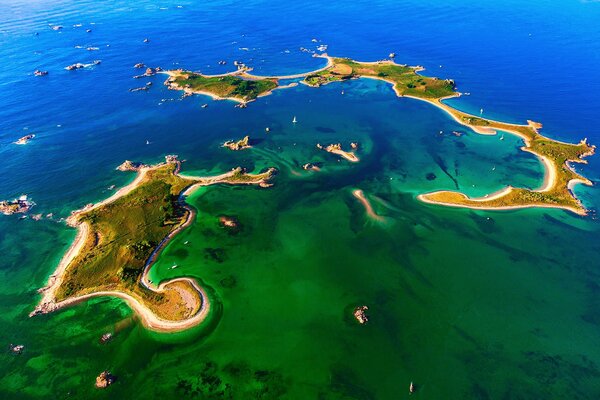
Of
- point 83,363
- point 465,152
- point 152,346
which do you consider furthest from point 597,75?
point 83,363

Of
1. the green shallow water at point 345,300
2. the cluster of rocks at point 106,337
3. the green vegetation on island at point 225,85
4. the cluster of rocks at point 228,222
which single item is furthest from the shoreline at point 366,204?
the green vegetation on island at point 225,85

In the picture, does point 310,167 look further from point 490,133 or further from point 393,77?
point 393,77

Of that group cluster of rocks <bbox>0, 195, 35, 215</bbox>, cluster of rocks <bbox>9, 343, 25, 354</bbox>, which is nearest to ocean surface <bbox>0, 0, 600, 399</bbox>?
cluster of rocks <bbox>9, 343, 25, 354</bbox>

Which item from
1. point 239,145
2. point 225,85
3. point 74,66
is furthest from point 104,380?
point 74,66

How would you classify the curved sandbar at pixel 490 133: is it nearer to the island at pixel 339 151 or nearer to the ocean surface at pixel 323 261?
the ocean surface at pixel 323 261

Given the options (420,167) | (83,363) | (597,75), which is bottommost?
(83,363)

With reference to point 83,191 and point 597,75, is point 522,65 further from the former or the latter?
point 83,191
